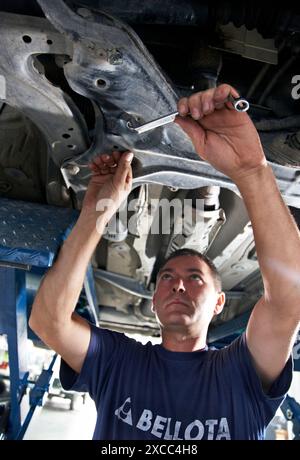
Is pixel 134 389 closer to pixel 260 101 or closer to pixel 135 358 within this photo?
pixel 135 358

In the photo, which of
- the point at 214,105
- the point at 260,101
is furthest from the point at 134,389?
the point at 260,101

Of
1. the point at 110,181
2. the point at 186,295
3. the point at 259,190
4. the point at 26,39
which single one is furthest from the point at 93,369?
the point at 26,39

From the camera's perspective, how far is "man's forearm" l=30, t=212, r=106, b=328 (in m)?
0.93

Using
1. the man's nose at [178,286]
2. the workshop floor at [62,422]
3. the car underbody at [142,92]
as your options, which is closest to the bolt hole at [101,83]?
the car underbody at [142,92]

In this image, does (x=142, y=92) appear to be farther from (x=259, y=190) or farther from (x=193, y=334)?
(x=193, y=334)

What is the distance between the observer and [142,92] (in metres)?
0.79

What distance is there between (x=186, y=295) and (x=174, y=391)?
248 mm

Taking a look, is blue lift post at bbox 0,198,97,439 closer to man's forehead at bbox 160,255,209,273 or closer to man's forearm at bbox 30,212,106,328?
man's forearm at bbox 30,212,106,328

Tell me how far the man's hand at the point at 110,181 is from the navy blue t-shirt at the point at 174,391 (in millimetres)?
324

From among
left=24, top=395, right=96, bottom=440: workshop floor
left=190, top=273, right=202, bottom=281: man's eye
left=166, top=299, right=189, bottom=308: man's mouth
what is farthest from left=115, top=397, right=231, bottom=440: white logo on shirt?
left=24, top=395, right=96, bottom=440: workshop floor

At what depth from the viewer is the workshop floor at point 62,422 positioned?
3297mm

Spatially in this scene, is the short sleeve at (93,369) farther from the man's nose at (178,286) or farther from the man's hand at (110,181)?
the man's hand at (110,181)

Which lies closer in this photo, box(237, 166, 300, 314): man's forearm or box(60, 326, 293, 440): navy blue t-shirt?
box(237, 166, 300, 314): man's forearm

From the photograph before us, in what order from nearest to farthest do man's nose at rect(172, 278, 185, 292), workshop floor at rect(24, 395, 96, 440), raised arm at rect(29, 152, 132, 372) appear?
1. raised arm at rect(29, 152, 132, 372)
2. man's nose at rect(172, 278, 185, 292)
3. workshop floor at rect(24, 395, 96, 440)
